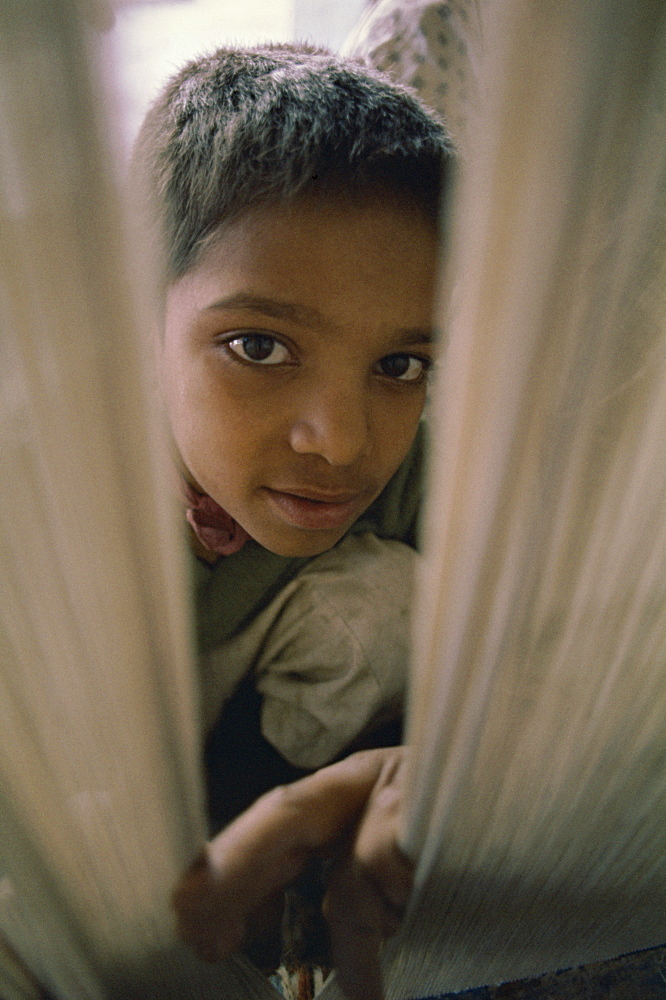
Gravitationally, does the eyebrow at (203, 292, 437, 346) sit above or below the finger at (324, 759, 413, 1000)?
above

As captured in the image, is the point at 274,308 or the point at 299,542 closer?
the point at 274,308

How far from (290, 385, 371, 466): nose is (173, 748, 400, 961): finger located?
0.31m

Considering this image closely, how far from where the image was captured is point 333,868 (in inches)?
22.2

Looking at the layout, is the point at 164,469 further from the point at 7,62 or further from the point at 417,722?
the point at 417,722

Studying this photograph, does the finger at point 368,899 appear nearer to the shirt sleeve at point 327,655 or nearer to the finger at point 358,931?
the finger at point 358,931

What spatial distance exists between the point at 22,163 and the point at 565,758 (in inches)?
17.1

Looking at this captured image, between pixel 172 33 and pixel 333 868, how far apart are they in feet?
2.19

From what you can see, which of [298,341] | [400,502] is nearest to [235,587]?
[400,502]

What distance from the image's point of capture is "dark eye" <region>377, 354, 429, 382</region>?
19.9 inches

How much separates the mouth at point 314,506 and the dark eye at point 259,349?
0.12m

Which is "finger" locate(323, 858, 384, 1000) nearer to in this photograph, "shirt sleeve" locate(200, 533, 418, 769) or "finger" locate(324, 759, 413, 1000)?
"finger" locate(324, 759, 413, 1000)

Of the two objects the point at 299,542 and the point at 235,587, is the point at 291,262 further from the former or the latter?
the point at 235,587

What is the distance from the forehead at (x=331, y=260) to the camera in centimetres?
40

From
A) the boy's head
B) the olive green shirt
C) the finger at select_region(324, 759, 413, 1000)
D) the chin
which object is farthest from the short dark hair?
the finger at select_region(324, 759, 413, 1000)
